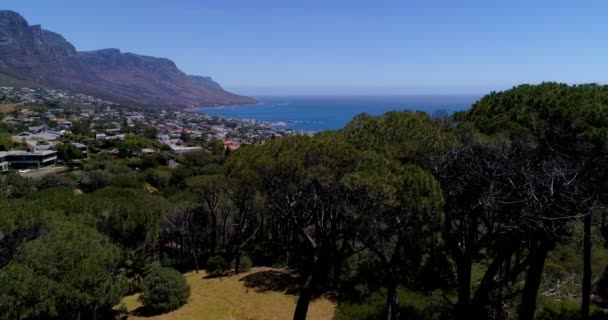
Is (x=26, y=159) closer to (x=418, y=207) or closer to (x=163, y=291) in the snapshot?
(x=163, y=291)

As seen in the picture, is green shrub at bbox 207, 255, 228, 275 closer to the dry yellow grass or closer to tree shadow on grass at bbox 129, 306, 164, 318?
the dry yellow grass

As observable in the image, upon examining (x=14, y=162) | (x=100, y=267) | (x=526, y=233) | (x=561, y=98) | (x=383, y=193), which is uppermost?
(x=561, y=98)

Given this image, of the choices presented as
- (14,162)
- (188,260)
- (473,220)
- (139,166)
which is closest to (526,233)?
(473,220)

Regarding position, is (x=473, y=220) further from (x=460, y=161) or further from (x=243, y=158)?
(x=243, y=158)

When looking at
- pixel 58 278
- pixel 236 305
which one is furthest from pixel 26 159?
pixel 58 278

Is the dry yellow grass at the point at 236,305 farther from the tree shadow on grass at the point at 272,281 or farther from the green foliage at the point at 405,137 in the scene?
the green foliage at the point at 405,137
